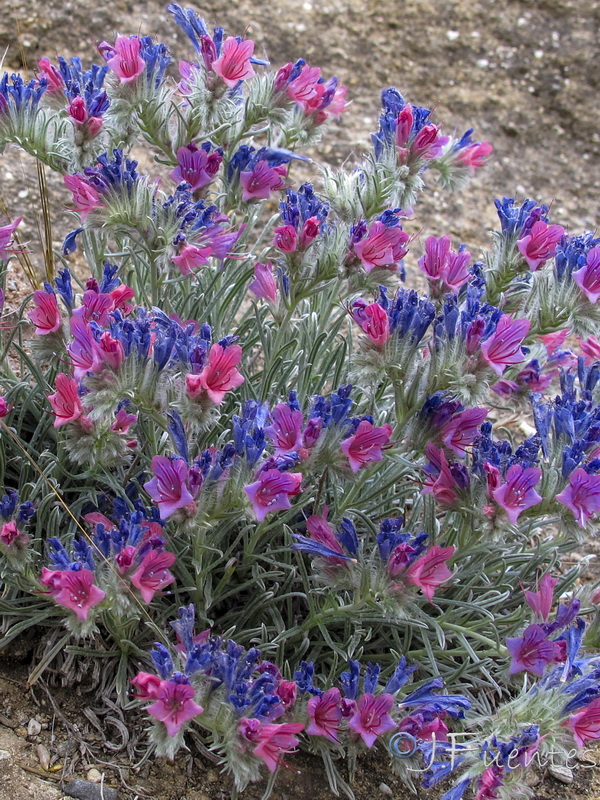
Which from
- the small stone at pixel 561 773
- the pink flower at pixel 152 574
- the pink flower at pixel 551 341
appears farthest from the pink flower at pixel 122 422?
the small stone at pixel 561 773

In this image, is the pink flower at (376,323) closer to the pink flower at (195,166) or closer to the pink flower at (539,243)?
the pink flower at (539,243)

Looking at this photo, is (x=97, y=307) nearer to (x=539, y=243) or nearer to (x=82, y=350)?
(x=82, y=350)

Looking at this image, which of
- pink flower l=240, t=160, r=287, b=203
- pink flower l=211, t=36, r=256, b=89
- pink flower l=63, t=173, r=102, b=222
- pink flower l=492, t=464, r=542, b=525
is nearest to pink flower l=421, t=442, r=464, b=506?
pink flower l=492, t=464, r=542, b=525

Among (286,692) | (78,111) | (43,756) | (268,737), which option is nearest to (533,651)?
(286,692)

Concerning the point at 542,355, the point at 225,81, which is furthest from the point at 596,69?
the point at 225,81

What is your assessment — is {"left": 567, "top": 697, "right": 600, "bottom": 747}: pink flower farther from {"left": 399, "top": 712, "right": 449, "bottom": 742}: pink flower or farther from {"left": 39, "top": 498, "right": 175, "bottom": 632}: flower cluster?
{"left": 39, "top": 498, "right": 175, "bottom": 632}: flower cluster

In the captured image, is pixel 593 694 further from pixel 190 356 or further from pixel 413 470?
pixel 190 356

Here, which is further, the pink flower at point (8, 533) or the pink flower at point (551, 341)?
the pink flower at point (551, 341)

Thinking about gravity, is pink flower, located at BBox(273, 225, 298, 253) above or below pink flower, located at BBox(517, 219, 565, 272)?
below
